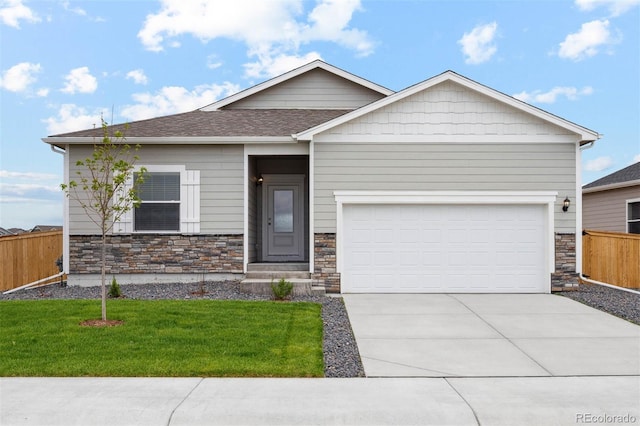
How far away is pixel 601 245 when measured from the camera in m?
13.4

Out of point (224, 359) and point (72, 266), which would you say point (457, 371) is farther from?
point (72, 266)

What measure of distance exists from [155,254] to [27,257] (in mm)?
3879

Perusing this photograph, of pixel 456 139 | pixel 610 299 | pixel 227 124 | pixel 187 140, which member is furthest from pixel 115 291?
→ pixel 610 299

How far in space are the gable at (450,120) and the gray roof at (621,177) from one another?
714 cm

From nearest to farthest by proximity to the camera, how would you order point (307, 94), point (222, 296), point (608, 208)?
point (222, 296), point (307, 94), point (608, 208)

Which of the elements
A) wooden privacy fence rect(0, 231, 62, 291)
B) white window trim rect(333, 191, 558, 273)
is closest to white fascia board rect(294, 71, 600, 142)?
white window trim rect(333, 191, 558, 273)

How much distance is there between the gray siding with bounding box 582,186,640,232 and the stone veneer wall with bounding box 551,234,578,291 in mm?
6752

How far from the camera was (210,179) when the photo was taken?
463 inches

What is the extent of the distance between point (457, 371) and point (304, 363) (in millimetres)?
1796

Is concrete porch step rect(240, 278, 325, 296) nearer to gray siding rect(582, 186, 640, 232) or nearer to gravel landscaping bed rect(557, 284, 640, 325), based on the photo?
gravel landscaping bed rect(557, 284, 640, 325)

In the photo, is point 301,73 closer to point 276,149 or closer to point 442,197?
point 276,149

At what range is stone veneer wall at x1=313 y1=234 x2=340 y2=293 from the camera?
11109mm
